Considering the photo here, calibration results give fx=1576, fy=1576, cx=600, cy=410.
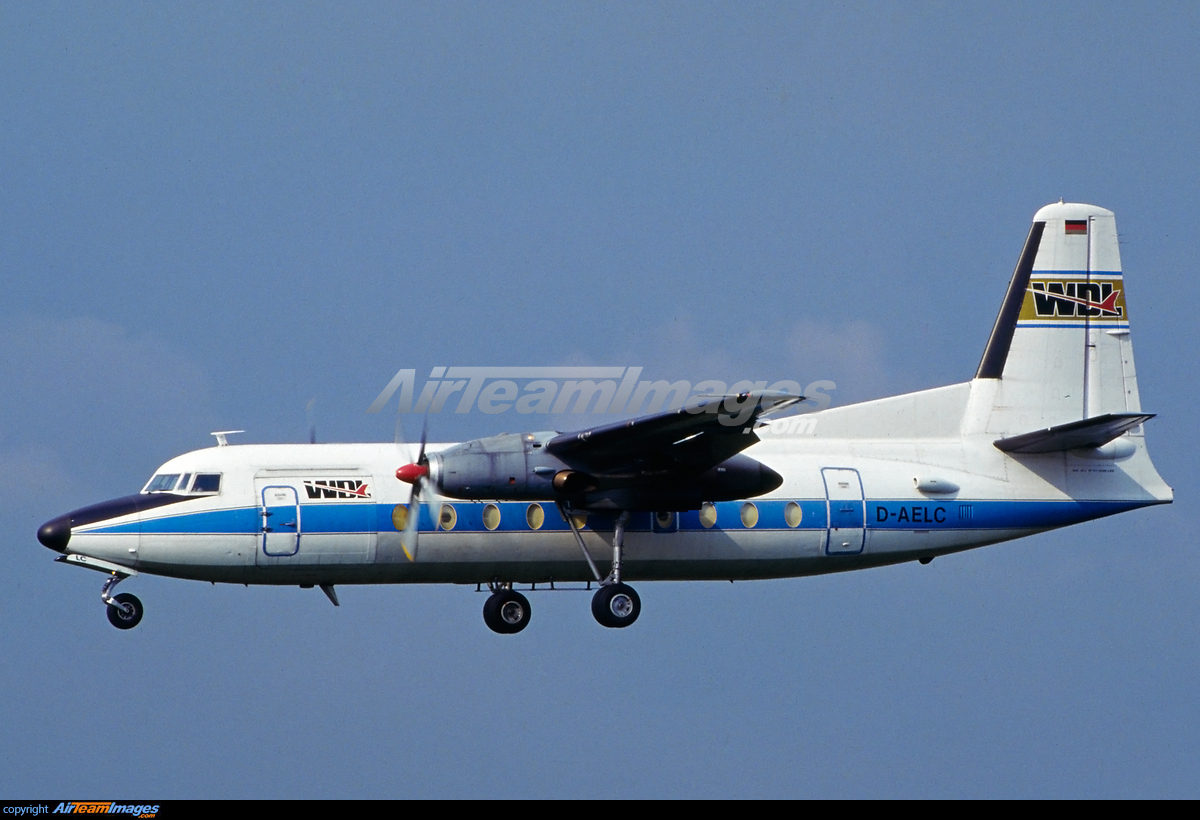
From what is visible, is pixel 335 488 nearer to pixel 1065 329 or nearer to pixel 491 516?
pixel 491 516

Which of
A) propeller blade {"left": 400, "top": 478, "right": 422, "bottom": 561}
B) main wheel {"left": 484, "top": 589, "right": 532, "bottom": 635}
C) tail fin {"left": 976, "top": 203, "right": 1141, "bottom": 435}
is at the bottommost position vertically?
main wheel {"left": 484, "top": 589, "right": 532, "bottom": 635}

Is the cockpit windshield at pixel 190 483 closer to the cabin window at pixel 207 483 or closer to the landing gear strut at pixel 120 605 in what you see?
the cabin window at pixel 207 483

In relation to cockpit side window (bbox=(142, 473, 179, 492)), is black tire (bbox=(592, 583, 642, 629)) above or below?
below

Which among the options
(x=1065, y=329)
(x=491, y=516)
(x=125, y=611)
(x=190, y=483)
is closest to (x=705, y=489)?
(x=491, y=516)

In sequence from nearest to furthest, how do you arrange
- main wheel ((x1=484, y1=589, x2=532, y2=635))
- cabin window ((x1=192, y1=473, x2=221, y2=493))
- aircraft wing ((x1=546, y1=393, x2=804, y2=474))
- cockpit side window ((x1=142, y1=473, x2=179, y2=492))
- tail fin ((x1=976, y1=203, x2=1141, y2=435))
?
aircraft wing ((x1=546, y1=393, x2=804, y2=474)), cabin window ((x1=192, y1=473, x2=221, y2=493)), cockpit side window ((x1=142, y1=473, x2=179, y2=492)), main wheel ((x1=484, y1=589, x2=532, y2=635)), tail fin ((x1=976, y1=203, x2=1141, y2=435))

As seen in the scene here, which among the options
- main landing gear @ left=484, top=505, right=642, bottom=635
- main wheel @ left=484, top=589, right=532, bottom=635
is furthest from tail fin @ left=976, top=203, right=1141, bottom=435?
main wheel @ left=484, top=589, right=532, bottom=635

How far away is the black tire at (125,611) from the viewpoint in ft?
63.2

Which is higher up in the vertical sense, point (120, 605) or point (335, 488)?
point (335, 488)

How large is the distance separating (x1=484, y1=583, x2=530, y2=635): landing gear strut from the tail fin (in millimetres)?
7677

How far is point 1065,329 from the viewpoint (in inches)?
920

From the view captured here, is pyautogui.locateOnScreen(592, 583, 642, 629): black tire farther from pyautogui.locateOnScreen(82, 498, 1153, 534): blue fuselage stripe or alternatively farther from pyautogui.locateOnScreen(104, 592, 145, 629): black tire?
pyautogui.locateOnScreen(104, 592, 145, 629): black tire

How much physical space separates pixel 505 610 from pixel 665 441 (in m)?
3.39

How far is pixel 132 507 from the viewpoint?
19.3 m

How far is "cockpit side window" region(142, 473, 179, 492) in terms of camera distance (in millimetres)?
19547
